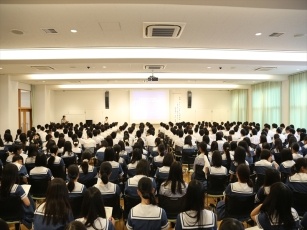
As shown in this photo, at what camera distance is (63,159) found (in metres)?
5.90

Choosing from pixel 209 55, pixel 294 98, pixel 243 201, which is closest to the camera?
pixel 243 201

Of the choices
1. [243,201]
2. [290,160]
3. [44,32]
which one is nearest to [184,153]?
[290,160]

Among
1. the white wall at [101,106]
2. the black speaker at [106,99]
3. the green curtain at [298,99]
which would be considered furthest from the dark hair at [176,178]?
the white wall at [101,106]

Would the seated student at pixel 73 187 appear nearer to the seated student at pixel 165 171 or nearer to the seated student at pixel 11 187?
the seated student at pixel 11 187

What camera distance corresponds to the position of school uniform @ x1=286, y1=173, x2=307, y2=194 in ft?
11.9

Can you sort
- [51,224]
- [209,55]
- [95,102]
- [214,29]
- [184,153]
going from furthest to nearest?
[95,102] < [209,55] < [184,153] < [214,29] < [51,224]

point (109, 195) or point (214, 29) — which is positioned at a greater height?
point (214, 29)

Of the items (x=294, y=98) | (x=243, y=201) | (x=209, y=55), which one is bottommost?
(x=243, y=201)

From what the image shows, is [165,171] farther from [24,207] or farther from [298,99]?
[298,99]

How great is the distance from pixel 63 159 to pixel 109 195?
2.79 metres

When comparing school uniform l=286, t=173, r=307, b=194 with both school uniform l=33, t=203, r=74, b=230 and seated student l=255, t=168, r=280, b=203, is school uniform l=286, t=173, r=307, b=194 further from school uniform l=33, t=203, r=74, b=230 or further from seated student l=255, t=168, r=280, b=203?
school uniform l=33, t=203, r=74, b=230

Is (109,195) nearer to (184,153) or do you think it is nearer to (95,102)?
(184,153)

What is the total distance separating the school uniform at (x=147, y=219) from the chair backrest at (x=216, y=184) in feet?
6.85

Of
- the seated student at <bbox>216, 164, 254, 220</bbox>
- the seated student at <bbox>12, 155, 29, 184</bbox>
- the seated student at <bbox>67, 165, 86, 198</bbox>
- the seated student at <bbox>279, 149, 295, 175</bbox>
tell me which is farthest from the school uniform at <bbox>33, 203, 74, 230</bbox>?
the seated student at <bbox>279, 149, 295, 175</bbox>
